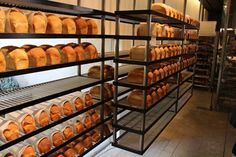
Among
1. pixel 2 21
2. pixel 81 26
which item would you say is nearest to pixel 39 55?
pixel 2 21

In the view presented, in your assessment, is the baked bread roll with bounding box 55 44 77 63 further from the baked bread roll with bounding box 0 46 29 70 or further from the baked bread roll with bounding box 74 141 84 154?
the baked bread roll with bounding box 74 141 84 154

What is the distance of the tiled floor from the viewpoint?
117 inches

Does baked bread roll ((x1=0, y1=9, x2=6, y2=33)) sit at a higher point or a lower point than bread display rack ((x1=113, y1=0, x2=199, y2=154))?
higher

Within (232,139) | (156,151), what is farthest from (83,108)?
(232,139)

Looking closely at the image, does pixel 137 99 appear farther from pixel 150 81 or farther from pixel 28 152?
pixel 28 152

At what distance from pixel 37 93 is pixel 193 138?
2.47 meters

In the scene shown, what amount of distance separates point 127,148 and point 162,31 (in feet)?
5.32

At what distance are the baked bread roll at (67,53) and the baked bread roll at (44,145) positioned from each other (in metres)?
0.72

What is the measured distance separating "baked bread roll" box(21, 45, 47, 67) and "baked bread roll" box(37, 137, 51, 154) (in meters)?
0.69

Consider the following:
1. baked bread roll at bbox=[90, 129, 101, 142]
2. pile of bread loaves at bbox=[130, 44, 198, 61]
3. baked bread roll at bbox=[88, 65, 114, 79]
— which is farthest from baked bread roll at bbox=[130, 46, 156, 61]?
baked bread roll at bbox=[90, 129, 101, 142]

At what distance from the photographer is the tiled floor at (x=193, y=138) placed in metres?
2.98

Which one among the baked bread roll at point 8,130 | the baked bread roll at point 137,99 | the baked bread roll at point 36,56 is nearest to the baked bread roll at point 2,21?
the baked bread roll at point 36,56

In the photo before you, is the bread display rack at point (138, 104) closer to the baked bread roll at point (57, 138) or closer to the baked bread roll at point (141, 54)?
the baked bread roll at point (141, 54)

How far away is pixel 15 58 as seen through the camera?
1.60m
